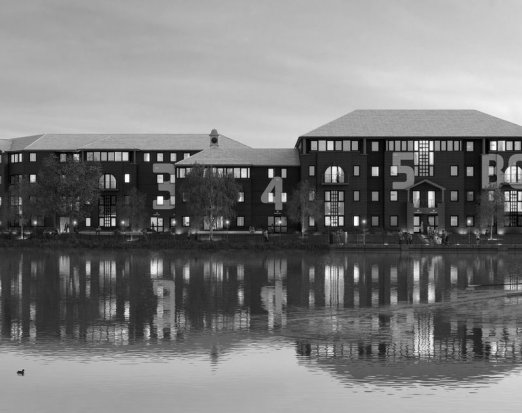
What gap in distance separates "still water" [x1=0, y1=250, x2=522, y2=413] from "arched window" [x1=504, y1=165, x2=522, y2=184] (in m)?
66.2

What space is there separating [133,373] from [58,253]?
59371mm

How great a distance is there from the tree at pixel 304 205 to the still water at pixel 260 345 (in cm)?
5840

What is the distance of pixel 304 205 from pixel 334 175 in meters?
7.42

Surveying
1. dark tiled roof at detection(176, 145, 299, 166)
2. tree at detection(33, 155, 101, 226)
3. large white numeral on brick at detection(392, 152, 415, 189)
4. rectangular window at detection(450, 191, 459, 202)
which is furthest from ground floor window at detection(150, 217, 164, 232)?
rectangular window at detection(450, 191, 459, 202)

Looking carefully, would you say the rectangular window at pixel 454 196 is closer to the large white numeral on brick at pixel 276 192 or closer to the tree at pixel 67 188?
the large white numeral on brick at pixel 276 192

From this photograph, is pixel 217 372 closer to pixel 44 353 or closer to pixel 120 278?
pixel 44 353

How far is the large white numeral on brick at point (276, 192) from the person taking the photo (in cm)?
11056

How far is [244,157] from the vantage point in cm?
11400

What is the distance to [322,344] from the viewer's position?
21781 mm

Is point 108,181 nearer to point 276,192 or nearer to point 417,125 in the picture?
point 276,192

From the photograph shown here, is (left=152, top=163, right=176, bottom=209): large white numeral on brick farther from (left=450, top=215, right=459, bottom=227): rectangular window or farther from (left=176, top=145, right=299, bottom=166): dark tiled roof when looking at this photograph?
(left=450, top=215, right=459, bottom=227): rectangular window

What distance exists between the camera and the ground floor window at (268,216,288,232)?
110062 millimetres

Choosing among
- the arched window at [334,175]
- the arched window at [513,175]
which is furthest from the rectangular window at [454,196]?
the arched window at [334,175]

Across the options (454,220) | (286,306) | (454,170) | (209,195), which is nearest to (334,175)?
(454,170)
